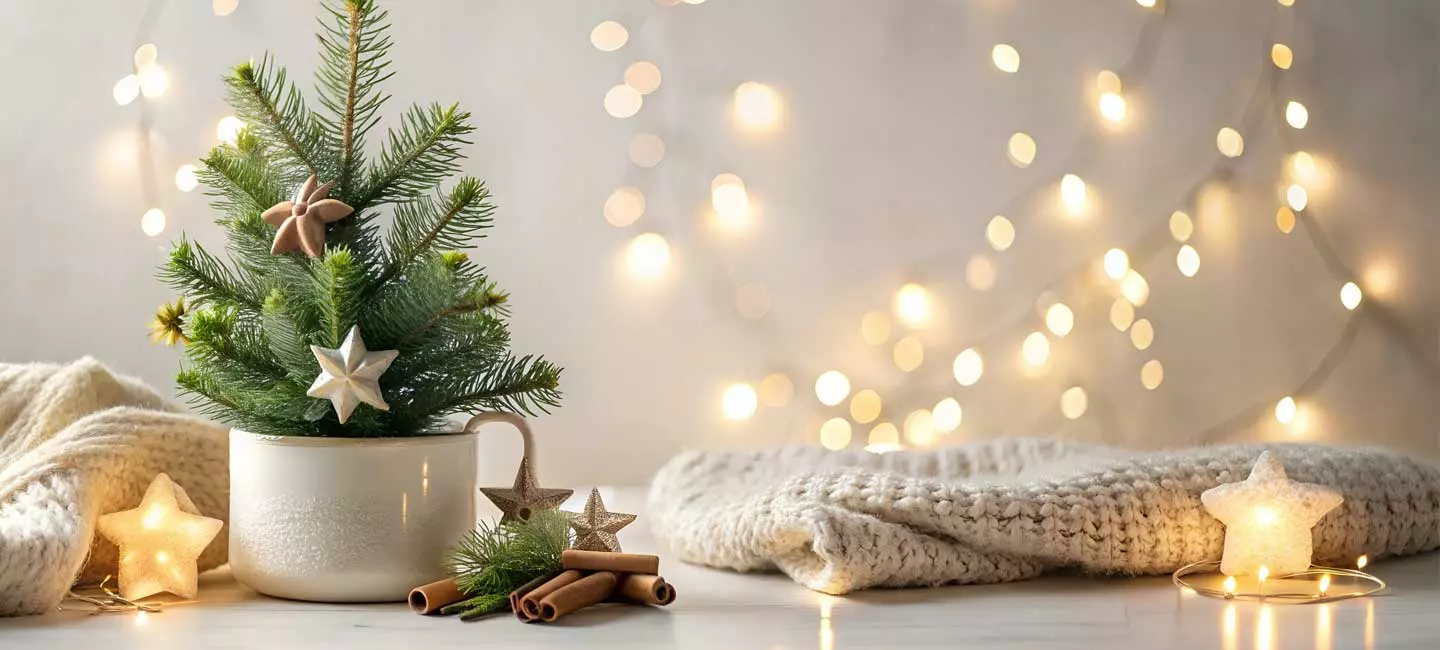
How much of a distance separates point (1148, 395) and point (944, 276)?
0.83 ft

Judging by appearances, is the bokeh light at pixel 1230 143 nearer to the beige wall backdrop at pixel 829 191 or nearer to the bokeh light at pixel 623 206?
the beige wall backdrop at pixel 829 191

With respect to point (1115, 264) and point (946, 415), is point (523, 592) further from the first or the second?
point (1115, 264)

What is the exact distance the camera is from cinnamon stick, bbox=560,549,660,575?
845 millimetres

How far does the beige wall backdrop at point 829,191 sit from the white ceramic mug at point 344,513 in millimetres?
530

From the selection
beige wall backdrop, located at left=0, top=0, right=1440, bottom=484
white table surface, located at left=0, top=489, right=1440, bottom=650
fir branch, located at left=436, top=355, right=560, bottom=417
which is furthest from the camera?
beige wall backdrop, located at left=0, top=0, right=1440, bottom=484

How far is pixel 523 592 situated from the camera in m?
0.82

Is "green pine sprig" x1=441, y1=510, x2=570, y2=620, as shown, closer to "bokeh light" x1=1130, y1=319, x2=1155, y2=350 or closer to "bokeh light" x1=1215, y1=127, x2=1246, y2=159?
"bokeh light" x1=1130, y1=319, x2=1155, y2=350

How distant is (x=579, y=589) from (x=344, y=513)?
0.15m

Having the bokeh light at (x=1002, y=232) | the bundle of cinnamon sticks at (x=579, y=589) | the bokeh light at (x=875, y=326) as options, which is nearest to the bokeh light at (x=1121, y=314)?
the bokeh light at (x=1002, y=232)

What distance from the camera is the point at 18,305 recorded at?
4.32 feet

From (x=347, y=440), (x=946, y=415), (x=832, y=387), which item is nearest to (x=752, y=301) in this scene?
(x=832, y=387)

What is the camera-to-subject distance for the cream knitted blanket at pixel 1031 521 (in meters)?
0.88

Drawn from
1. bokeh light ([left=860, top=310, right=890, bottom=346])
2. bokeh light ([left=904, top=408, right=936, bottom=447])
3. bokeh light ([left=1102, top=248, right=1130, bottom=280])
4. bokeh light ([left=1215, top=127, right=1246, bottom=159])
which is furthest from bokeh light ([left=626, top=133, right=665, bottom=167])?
bokeh light ([left=1215, top=127, right=1246, bottom=159])

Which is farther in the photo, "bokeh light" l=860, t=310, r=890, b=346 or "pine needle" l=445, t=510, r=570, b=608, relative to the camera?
"bokeh light" l=860, t=310, r=890, b=346
